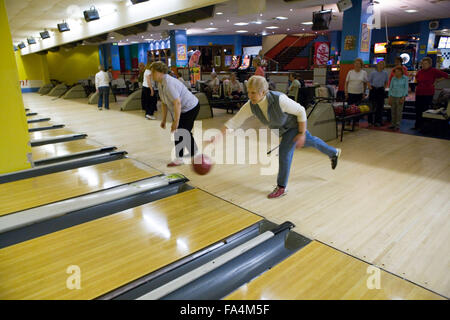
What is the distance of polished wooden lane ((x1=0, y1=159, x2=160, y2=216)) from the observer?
298 centimetres

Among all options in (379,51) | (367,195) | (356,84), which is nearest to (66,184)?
(367,195)

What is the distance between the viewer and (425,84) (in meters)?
5.57

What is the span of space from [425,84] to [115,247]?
5670 mm

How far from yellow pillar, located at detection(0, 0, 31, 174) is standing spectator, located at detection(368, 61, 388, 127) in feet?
18.2

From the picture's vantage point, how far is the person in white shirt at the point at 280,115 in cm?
252

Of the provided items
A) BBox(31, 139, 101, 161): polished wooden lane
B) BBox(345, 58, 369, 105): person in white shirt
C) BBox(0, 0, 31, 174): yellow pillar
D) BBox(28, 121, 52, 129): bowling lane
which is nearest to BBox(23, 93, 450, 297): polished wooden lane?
BBox(31, 139, 101, 161): polished wooden lane

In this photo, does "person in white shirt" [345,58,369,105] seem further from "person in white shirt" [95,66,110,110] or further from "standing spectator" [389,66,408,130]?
"person in white shirt" [95,66,110,110]

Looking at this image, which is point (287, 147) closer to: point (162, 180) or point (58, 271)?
point (162, 180)

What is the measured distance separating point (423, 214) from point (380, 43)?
14.5 meters

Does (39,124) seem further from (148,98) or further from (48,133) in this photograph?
(148,98)

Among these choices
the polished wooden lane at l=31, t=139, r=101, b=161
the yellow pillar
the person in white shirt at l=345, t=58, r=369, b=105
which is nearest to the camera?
the yellow pillar

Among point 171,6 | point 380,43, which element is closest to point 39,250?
point 171,6

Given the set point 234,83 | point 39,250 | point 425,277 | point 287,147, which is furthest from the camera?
point 234,83
